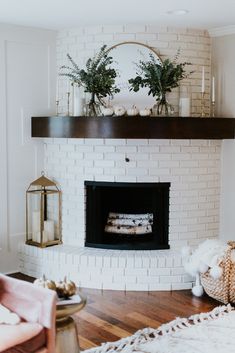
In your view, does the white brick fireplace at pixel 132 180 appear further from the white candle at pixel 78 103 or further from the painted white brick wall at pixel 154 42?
the painted white brick wall at pixel 154 42

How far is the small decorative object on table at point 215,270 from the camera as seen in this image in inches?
Answer: 153

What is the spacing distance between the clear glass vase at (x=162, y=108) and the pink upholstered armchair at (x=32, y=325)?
233 centimetres

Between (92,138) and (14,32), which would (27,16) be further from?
(92,138)

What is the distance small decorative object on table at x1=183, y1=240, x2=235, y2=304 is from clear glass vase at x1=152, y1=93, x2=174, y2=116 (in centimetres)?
121

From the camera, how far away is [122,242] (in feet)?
15.4

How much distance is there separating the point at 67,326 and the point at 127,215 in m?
2.19

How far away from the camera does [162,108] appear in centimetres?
452

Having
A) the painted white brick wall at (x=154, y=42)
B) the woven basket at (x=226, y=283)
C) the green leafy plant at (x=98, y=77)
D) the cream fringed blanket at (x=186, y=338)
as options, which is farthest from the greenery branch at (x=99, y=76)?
the cream fringed blanket at (x=186, y=338)

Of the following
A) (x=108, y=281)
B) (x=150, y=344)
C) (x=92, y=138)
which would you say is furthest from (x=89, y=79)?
(x=150, y=344)

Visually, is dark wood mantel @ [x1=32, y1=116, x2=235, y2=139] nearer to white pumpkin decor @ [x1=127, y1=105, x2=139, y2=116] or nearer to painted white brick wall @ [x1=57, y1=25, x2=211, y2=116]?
white pumpkin decor @ [x1=127, y1=105, x2=139, y2=116]

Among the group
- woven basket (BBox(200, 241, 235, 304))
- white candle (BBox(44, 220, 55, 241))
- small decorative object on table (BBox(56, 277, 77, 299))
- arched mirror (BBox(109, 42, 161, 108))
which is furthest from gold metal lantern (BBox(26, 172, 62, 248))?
small decorative object on table (BBox(56, 277, 77, 299))

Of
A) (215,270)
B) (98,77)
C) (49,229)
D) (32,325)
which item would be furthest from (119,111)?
(32,325)

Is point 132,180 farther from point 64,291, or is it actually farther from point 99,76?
point 64,291

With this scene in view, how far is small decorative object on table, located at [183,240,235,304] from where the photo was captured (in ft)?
12.8
